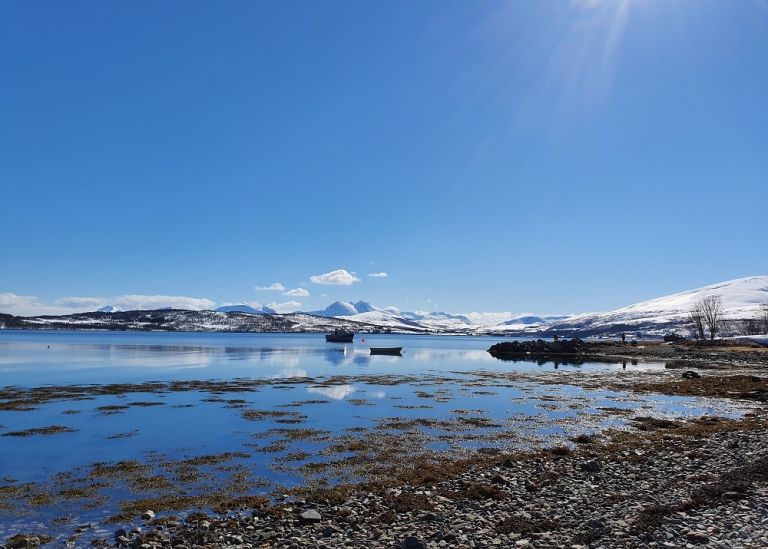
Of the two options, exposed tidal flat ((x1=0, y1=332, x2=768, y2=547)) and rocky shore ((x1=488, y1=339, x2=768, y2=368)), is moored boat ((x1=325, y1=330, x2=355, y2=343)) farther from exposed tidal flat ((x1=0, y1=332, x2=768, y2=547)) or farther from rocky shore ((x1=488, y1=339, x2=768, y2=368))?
exposed tidal flat ((x1=0, y1=332, x2=768, y2=547))

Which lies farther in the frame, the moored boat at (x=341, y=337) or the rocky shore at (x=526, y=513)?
the moored boat at (x=341, y=337)

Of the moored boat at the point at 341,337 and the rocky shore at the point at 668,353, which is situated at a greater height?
the moored boat at the point at 341,337

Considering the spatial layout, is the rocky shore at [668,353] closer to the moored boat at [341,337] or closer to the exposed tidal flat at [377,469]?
the exposed tidal flat at [377,469]

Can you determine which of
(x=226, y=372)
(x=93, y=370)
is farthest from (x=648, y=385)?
(x=93, y=370)

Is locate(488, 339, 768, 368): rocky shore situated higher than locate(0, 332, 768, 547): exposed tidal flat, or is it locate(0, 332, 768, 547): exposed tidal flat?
locate(0, 332, 768, 547): exposed tidal flat

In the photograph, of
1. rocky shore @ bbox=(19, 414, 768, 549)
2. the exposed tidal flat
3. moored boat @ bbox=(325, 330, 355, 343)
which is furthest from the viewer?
moored boat @ bbox=(325, 330, 355, 343)

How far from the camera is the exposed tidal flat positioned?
1212 cm

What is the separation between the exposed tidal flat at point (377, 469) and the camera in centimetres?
1212

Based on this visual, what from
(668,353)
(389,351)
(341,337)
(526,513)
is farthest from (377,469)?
(341,337)

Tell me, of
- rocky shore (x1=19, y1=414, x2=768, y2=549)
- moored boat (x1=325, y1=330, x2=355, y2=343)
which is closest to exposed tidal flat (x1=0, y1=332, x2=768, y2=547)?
rocky shore (x1=19, y1=414, x2=768, y2=549)

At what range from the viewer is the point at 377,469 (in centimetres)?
1853

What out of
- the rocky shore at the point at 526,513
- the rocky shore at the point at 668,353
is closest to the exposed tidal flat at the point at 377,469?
the rocky shore at the point at 526,513

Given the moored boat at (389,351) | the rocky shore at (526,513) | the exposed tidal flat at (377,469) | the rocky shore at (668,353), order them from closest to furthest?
the rocky shore at (526,513)
the exposed tidal flat at (377,469)
the rocky shore at (668,353)
the moored boat at (389,351)

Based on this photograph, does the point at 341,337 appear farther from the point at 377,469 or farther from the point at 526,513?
the point at 526,513
